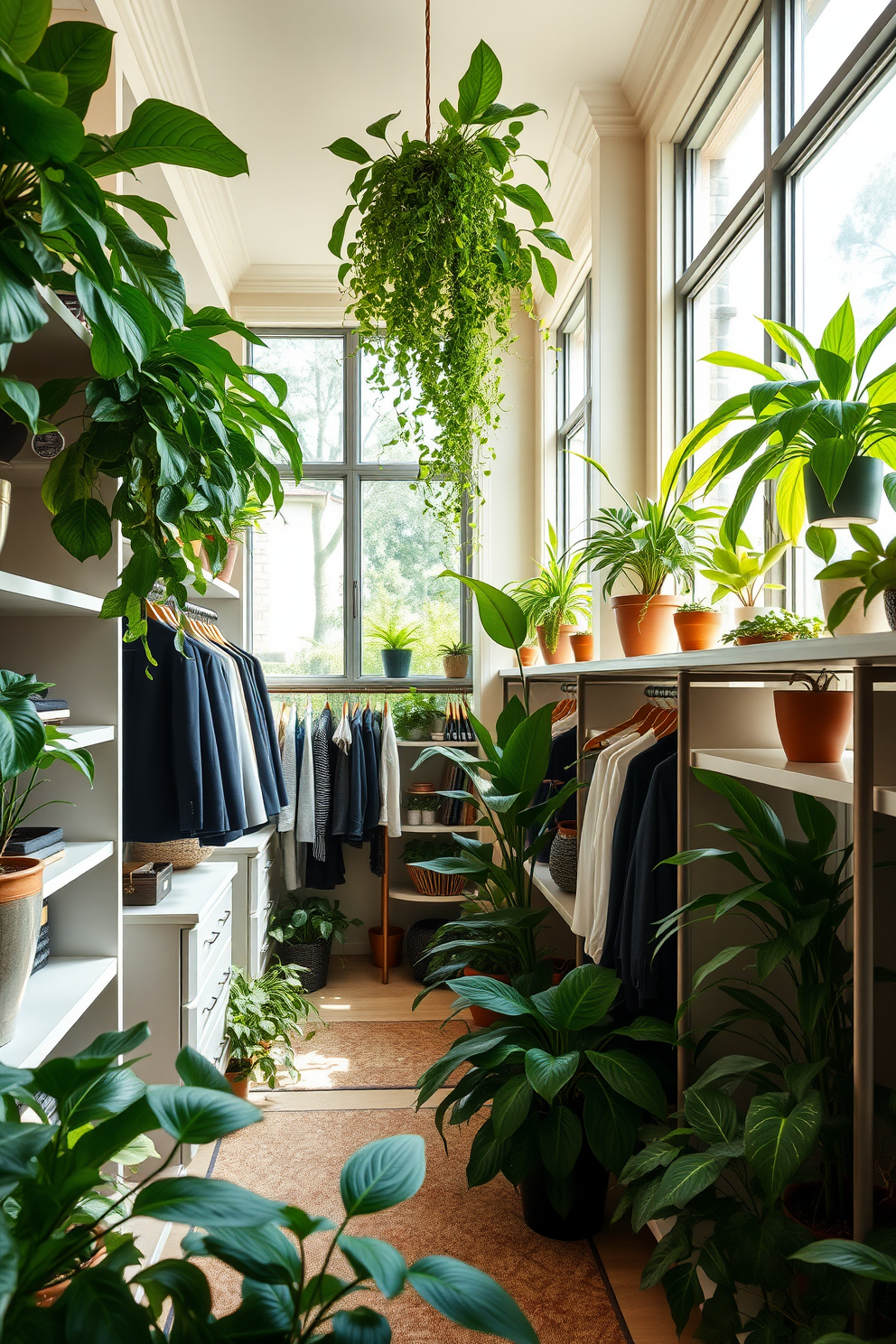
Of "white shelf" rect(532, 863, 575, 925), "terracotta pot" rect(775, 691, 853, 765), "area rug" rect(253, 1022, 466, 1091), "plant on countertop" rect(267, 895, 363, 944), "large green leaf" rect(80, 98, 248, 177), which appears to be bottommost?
"area rug" rect(253, 1022, 466, 1091)

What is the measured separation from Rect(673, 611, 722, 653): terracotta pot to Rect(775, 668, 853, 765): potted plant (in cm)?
51

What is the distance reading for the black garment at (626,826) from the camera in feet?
6.82

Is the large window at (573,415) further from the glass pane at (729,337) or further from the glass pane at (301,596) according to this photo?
the glass pane at (301,596)

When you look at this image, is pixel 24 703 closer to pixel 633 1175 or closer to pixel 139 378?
pixel 139 378

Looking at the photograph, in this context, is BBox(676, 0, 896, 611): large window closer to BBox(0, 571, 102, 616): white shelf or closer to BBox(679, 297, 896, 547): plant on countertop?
BBox(679, 297, 896, 547): plant on countertop

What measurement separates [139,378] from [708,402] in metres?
2.08

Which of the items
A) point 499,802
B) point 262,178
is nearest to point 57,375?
point 499,802

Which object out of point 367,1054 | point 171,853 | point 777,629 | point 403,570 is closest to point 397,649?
point 403,570

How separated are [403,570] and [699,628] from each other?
108 inches

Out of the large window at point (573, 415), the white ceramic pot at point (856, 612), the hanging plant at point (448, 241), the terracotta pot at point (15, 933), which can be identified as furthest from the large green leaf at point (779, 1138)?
the large window at point (573, 415)

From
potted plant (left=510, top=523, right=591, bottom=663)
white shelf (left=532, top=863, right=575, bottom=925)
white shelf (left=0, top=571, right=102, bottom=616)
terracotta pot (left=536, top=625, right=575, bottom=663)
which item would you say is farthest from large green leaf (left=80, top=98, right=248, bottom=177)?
terracotta pot (left=536, top=625, right=575, bottom=663)

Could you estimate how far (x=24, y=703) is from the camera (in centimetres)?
103

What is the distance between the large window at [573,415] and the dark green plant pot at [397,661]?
99 cm

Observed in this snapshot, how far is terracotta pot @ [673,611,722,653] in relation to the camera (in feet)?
6.86
